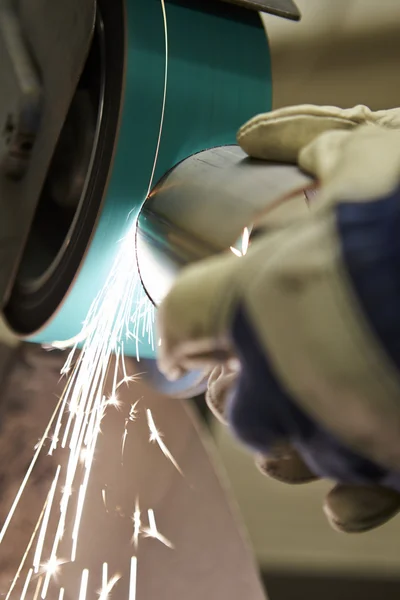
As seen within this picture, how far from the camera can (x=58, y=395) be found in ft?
3.60

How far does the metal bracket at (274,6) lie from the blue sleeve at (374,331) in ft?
2.34

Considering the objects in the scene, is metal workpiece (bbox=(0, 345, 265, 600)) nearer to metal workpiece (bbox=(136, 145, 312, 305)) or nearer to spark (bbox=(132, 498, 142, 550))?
spark (bbox=(132, 498, 142, 550))

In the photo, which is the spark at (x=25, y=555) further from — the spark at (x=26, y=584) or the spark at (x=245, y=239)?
the spark at (x=245, y=239)

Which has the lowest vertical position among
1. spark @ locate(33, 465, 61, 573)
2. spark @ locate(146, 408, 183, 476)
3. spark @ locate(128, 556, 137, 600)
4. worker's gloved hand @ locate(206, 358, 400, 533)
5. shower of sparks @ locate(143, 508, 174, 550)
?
spark @ locate(128, 556, 137, 600)

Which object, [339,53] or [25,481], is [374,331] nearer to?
[25,481]

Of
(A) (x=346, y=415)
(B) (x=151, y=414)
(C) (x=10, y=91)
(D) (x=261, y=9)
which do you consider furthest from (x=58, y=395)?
(A) (x=346, y=415)

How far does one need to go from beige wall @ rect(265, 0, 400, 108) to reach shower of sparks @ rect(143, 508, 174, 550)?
810 mm

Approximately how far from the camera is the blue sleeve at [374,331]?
264 mm

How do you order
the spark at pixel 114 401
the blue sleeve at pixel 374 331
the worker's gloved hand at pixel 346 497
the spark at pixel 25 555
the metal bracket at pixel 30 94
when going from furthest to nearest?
the spark at pixel 114 401 → the spark at pixel 25 555 → the metal bracket at pixel 30 94 → the worker's gloved hand at pixel 346 497 → the blue sleeve at pixel 374 331

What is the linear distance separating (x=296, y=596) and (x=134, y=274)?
2.21 feet

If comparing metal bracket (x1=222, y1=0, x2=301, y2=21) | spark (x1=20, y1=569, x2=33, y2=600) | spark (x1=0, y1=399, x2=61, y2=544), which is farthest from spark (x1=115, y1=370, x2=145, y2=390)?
metal bracket (x1=222, y1=0, x2=301, y2=21)

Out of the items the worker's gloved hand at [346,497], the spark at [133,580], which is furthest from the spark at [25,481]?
the worker's gloved hand at [346,497]

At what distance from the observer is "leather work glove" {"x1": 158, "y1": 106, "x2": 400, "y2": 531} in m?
0.27

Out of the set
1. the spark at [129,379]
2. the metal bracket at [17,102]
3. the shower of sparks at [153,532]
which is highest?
the metal bracket at [17,102]
